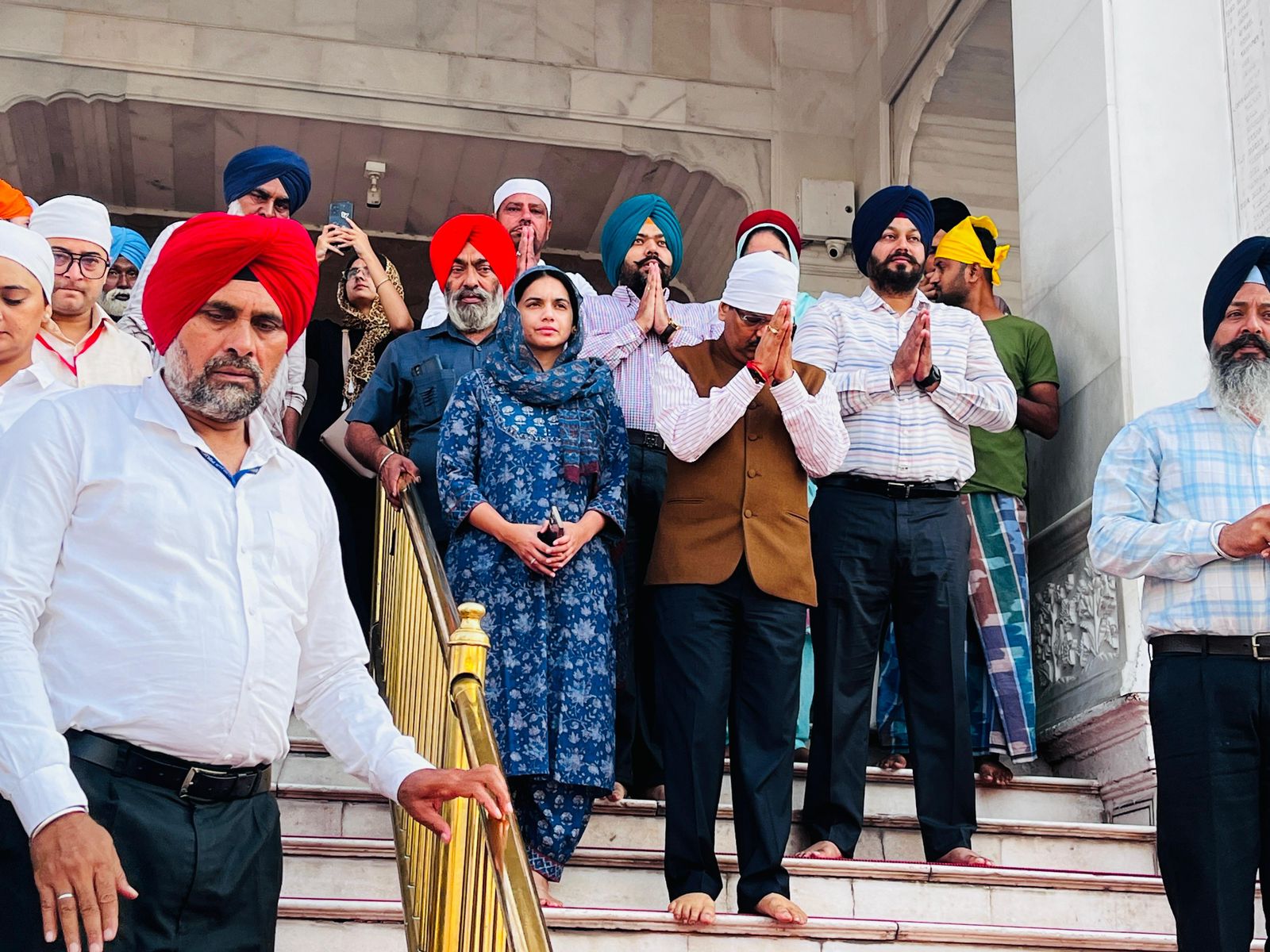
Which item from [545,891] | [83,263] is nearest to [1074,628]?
[545,891]

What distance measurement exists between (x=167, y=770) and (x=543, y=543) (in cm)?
205

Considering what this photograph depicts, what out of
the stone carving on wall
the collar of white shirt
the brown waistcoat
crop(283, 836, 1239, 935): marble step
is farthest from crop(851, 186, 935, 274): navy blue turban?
the collar of white shirt

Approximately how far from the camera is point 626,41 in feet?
32.2

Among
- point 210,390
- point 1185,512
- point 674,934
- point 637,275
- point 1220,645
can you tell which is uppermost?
point 637,275

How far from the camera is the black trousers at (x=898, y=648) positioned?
15.6 ft

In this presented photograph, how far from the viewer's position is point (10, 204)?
587 centimetres

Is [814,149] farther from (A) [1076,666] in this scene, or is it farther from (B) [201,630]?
(B) [201,630]

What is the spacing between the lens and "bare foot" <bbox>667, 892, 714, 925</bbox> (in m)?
4.05

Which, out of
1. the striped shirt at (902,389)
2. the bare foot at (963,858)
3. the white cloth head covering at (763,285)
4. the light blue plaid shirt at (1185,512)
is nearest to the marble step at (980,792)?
the bare foot at (963,858)

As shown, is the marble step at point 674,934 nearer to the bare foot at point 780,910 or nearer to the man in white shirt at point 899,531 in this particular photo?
the bare foot at point 780,910

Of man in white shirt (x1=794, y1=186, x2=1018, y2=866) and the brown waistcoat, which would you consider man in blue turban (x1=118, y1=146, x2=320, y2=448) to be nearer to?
the brown waistcoat

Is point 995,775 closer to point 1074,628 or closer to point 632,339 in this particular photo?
point 1074,628

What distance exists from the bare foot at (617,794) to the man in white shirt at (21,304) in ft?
6.32

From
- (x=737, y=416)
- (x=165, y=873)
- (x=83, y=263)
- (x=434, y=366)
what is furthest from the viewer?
(x=434, y=366)
